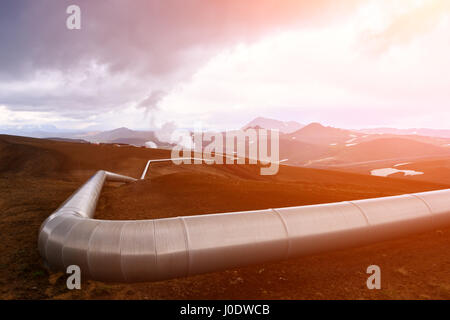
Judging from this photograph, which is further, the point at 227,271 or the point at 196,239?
the point at 227,271

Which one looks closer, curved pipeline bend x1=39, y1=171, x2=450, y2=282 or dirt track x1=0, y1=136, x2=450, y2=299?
curved pipeline bend x1=39, y1=171, x2=450, y2=282

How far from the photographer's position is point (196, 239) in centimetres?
924

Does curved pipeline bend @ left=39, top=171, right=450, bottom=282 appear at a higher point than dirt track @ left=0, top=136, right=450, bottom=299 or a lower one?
higher

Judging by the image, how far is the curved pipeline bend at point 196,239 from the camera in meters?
8.82

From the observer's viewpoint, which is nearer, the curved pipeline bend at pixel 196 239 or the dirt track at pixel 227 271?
the curved pipeline bend at pixel 196 239

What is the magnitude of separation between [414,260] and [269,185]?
47.7 ft

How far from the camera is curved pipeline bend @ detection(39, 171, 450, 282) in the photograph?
8.82 meters

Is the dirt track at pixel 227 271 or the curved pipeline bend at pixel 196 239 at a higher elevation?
the curved pipeline bend at pixel 196 239

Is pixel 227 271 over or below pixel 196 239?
below
